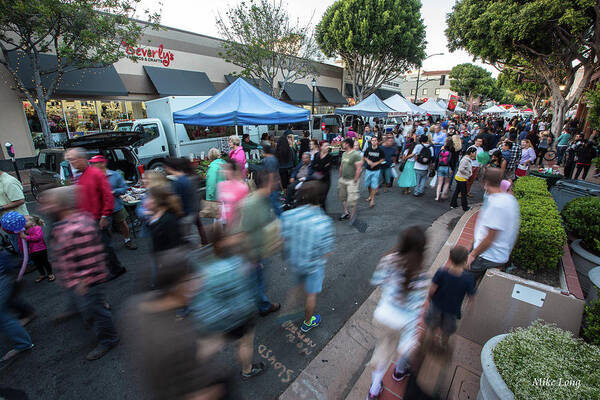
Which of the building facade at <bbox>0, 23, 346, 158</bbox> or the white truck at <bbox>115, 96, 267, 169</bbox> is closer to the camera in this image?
the white truck at <bbox>115, 96, 267, 169</bbox>

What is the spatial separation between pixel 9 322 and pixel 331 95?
2855cm

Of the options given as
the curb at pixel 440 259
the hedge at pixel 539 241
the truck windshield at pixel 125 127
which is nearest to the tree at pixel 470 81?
the curb at pixel 440 259

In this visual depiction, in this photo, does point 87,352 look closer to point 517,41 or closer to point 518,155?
point 518,155

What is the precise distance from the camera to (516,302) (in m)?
2.80

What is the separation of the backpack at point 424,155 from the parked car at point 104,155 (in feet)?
24.8

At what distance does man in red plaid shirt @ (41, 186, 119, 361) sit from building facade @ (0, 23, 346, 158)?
1310 centimetres

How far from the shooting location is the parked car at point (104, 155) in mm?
7133

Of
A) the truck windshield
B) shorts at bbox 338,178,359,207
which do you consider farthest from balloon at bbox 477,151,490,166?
the truck windshield

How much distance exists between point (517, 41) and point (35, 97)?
2134cm

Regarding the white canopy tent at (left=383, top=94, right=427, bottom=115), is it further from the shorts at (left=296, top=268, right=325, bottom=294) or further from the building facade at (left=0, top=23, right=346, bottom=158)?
the shorts at (left=296, top=268, right=325, bottom=294)

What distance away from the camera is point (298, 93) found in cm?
2431

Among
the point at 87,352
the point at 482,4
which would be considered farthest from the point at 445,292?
the point at 482,4

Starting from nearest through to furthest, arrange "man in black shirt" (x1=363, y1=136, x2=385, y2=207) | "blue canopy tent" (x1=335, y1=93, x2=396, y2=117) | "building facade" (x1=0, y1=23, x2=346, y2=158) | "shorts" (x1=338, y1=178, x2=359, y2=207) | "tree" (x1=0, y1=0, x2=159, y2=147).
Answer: "shorts" (x1=338, y1=178, x2=359, y2=207) < "man in black shirt" (x1=363, y1=136, x2=385, y2=207) < "tree" (x1=0, y1=0, x2=159, y2=147) < "building facade" (x1=0, y1=23, x2=346, y2=158) < "blue canopy tent" (x1=335, y1=93, x2=396, y2=117)

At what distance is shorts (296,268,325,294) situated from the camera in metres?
2.92
